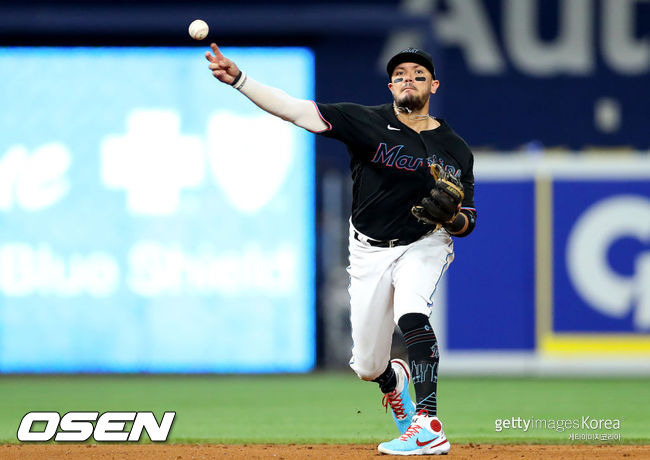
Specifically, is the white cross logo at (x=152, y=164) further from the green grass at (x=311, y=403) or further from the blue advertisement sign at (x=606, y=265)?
the blue advertisement sign at (x=606, y=265)

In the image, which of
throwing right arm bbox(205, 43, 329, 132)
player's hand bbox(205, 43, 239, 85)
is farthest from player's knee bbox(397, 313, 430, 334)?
player's hand bbox(205, 43, 239, 85)

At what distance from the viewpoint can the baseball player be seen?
5883mm

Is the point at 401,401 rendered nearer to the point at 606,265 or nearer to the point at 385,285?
the point at 385,285

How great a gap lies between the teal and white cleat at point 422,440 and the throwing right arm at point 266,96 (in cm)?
143

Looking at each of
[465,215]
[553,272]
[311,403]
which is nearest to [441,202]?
[465,215]

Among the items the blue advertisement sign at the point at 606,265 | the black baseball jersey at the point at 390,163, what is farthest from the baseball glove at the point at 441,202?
the blue advertisement sign at the point at 606,265

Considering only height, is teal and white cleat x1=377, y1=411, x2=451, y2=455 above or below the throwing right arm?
below

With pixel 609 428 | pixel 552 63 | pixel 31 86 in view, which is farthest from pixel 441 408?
pixel 552 63

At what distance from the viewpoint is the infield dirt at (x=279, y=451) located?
5.93 meters

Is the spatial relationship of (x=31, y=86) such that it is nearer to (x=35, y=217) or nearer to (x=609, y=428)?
(x=35, y=217)

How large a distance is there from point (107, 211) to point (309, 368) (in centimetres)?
242

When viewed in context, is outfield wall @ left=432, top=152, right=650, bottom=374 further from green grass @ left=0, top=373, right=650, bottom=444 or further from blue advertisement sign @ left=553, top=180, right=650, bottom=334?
green grass @ left=0, top=373, right=650, bottom=444

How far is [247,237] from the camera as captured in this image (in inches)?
480

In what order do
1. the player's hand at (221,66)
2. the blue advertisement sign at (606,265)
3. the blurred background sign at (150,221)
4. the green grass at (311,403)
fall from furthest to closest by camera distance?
the blurred background sign at (150,221)
the blue advertisement sign at (606,265)
the green grass at (311,403)
the player's hand at (221,66)
